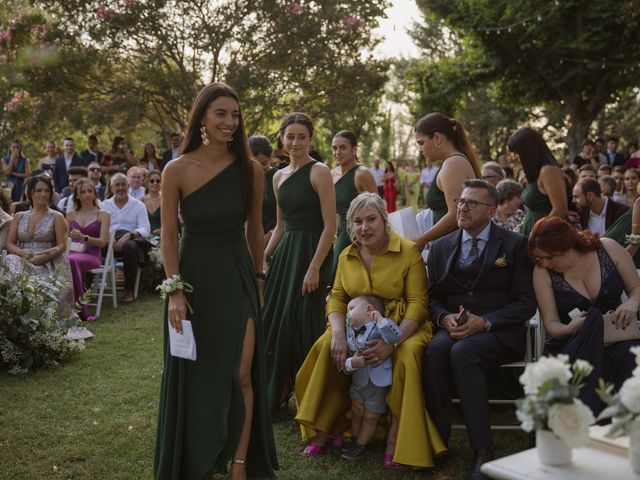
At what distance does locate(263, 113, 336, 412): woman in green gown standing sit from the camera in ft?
17.9

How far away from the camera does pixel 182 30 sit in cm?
1605

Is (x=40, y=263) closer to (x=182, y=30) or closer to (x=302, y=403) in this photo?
(x=302, y=403)

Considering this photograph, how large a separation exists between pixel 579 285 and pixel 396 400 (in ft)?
4.11

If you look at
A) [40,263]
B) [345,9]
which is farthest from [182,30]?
[40,263]

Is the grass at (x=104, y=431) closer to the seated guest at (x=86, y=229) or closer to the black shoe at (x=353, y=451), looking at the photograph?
the black shoe at (x=353, y=451)

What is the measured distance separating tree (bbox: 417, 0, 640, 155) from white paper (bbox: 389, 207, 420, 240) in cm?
1645

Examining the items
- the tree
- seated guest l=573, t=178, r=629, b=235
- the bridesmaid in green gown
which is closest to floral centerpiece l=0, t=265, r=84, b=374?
the bridesmaid in green gown

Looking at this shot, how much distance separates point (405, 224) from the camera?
5.53 metres

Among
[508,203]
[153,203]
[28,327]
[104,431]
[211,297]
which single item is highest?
[153,203]

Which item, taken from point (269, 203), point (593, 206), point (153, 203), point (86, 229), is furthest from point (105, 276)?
point (593, 206)

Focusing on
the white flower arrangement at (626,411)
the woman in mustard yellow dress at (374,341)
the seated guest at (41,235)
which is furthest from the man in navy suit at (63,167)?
the white flower arrangement at (626,411)

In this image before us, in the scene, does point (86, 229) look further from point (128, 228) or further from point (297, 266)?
point (297, 266)

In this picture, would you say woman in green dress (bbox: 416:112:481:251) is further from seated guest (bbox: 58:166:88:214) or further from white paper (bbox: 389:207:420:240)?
seated guest (bbox: 58:166:88:214)

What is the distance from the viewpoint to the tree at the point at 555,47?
21.1 m
